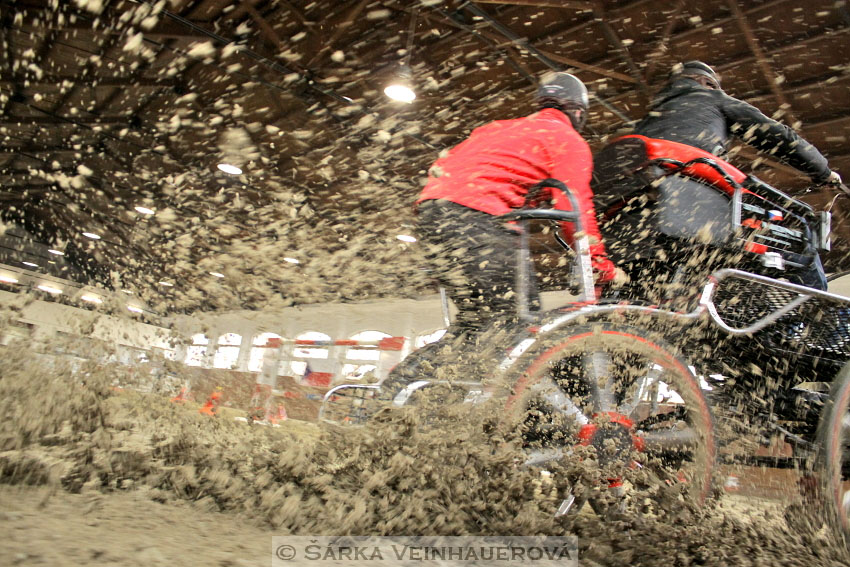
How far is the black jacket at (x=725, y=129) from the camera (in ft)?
7.38

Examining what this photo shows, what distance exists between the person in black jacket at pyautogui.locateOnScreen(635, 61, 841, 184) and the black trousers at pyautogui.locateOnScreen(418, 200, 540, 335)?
91 centimetres

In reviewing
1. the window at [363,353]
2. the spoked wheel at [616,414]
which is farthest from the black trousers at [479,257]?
the window at [363,353]

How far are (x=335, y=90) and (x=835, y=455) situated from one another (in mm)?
8125

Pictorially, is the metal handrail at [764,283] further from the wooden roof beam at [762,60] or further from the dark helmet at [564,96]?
the wooden roof beam at [762,60]

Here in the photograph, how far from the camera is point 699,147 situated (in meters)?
2.24

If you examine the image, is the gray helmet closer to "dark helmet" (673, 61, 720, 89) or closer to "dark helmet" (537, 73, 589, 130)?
"dark helmet" (537, 73, 589, 130)

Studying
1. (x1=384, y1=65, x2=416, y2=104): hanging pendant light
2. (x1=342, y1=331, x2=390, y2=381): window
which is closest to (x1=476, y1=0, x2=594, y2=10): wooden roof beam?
(x1=384, y1=65, x2=416, y2=104): hanging pendant light

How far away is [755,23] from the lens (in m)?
5.81

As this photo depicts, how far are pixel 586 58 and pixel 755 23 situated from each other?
1.90 m

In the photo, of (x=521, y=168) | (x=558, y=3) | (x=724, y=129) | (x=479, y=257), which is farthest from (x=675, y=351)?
(x=558, y=3)

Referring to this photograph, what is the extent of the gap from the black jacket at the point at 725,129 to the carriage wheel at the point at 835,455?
94cm

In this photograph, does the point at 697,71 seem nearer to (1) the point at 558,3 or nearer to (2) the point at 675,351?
(2) the point at 675,351

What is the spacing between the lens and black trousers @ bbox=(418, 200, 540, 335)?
2014 mm

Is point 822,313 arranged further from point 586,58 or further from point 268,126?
point 268,126
